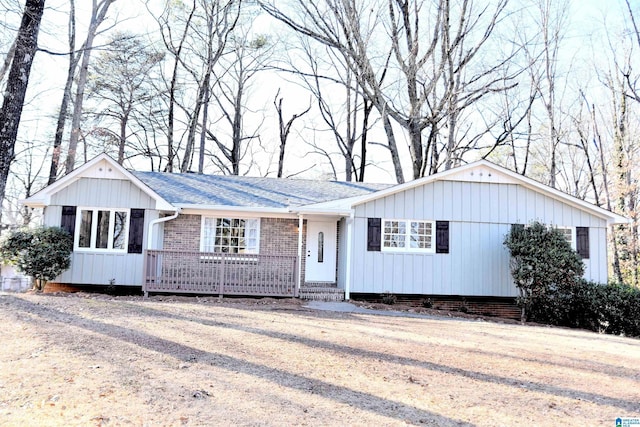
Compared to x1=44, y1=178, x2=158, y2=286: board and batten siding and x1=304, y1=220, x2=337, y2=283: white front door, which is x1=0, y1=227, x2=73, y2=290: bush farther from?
x1=304, y1=220, x2=337, y2=283: white front door

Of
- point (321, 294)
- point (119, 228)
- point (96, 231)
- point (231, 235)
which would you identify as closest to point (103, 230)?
point (96, 231)

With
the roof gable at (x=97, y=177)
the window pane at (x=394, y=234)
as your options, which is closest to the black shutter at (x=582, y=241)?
the window pane at (x=394, y=234)

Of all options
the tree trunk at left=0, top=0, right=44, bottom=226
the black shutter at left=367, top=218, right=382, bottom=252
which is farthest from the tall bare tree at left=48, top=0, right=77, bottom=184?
the black shutter at left=367, top=218, right=382, bottom=252

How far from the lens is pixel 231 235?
13.4 metres

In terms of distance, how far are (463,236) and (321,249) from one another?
407cm

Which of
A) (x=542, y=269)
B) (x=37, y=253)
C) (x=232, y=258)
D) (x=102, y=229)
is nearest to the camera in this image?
(x=542, y=269)

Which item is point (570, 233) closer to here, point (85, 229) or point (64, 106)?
point (85, 229)

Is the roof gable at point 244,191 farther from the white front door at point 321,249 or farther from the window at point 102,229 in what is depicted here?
the window at point 102,229

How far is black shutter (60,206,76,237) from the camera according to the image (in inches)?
493

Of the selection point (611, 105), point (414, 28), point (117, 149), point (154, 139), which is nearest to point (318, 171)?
point (154, 139)

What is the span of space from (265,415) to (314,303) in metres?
7.92

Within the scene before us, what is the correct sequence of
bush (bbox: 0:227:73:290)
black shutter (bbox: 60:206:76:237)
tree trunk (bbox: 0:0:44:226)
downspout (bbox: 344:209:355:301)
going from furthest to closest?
1. black shutter (bbox: 60:206:76:237)
2. downspout (bbox: 344:209:355:301)
3. bush (bbox: 0:227:73:290)
4. tree trunk (bbox: 0:0:44:226)

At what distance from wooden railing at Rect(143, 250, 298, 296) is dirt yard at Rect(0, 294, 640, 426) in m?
3.49

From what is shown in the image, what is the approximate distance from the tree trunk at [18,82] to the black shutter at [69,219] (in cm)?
340
